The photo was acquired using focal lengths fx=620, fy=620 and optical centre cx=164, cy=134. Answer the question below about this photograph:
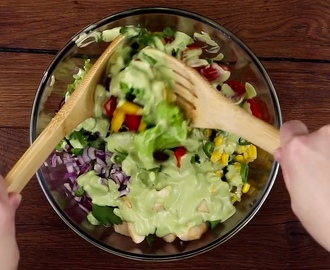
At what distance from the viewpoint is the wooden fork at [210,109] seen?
97 cm

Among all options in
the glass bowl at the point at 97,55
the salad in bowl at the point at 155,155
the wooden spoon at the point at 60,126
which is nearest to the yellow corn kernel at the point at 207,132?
the salad in bowl at the point at 155,155

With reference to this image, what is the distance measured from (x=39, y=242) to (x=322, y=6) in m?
0.76

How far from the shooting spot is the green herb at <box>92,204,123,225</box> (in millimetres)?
1189

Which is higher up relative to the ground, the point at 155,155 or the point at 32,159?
the point at 155,155

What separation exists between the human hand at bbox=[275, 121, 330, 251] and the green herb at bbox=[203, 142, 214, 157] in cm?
28

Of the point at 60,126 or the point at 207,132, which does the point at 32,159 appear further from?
the point at 207,132

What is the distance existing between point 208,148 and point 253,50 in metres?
0.25

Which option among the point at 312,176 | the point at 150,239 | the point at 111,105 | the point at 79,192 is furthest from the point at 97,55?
the point at 312,176

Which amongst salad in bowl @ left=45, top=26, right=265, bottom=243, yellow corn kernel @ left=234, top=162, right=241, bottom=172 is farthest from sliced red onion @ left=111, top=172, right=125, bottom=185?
yellow corn kernel @ left=234, top=162, right=241, bottom=172

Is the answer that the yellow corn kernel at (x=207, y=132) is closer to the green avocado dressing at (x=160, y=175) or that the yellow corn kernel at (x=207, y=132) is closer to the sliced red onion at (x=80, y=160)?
the green avocado dressing at (x=160, y=175)

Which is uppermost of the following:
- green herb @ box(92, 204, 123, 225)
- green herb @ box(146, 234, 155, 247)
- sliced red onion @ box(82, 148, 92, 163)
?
green herb @ box(146, 234, 155, 247)

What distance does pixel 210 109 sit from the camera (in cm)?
102

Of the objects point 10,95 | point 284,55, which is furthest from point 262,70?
point 10,95

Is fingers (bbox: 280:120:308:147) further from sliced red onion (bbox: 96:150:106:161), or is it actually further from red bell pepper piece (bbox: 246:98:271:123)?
sliced red onion (bbox: 96:150:106:161)
